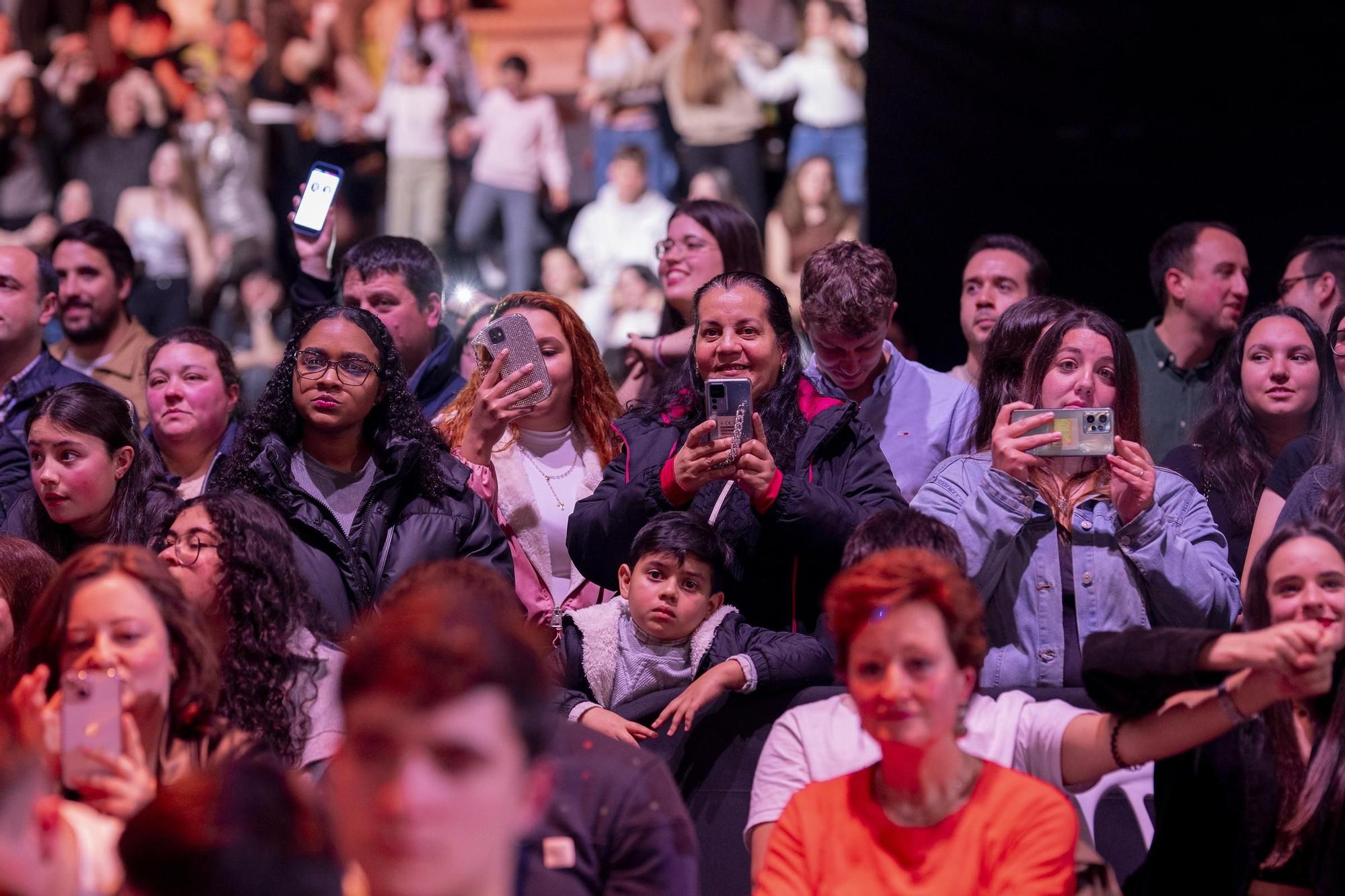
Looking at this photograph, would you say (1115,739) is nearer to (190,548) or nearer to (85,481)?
(190,548)

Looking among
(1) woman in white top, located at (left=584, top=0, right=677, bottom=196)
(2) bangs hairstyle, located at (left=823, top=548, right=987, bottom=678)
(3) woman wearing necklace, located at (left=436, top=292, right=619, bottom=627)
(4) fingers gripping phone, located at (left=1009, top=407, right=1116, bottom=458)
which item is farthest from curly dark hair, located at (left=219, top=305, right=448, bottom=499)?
(1) woman in white top, located at (left=584, top=0, right=677, bottom=196)

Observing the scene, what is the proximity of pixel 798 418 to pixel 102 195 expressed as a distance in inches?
259

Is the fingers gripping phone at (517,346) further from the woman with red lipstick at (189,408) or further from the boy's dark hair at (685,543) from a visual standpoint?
the woman with red lipstick at (189,408)

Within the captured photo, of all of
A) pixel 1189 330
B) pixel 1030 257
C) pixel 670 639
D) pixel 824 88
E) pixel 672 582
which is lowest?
pixel 670 639

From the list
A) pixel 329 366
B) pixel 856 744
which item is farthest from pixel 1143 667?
pixel 329 366

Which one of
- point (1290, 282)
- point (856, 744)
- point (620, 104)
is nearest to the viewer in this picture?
point (856, 744)

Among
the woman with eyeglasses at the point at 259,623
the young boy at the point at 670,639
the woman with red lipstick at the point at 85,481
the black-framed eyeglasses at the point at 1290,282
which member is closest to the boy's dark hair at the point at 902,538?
the young boy at the point at 670,639

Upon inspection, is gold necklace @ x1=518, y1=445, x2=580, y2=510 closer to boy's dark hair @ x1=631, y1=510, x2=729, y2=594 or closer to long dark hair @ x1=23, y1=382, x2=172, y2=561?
boy's dark hair @ x1=631, y1=510, x2=729, y2=594

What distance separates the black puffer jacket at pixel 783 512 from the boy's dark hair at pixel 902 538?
1.03ft

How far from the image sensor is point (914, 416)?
4.42 m

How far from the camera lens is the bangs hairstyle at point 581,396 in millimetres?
4375

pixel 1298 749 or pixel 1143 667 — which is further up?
pixel 1143 667

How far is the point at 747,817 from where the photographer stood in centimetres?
334

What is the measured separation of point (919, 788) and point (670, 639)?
3.41ft
